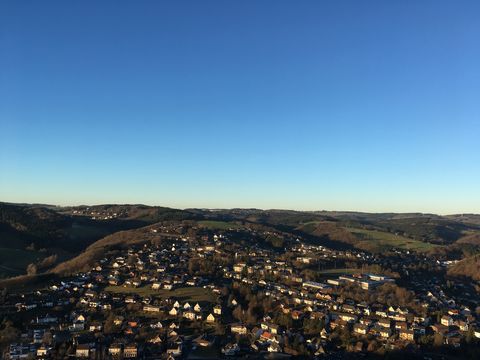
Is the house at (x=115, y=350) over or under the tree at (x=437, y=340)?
over

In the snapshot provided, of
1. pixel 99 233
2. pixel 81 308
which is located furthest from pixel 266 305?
pixel 99 233

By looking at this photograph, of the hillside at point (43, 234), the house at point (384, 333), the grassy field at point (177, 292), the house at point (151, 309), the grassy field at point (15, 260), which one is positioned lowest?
the house at point (384, 333)

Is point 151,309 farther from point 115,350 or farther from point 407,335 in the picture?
point 407,335

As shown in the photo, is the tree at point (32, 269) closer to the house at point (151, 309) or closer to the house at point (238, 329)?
the house at point (151, 309)

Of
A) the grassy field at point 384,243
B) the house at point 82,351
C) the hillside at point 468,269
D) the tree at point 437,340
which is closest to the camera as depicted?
the house at point 82,351

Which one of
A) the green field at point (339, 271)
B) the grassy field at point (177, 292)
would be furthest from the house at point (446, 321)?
the grassy field at point (177, 292)

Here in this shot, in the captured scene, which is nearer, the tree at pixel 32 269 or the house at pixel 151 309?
the house at pixel 151 309

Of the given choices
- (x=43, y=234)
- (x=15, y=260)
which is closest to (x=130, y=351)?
(x=15, y=260)

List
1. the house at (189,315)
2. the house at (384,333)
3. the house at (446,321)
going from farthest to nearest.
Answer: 1. the house at (446,321)
2. the house at (189,315)
3. the house at (384,333)
